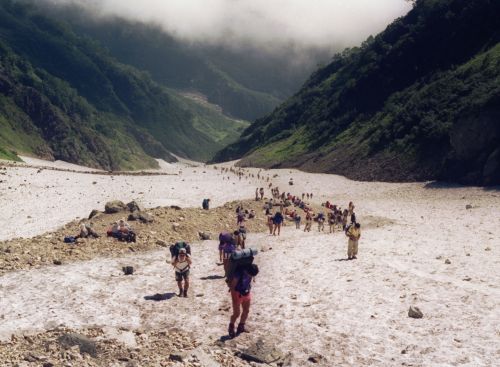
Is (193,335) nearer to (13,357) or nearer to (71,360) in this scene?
(71,360)

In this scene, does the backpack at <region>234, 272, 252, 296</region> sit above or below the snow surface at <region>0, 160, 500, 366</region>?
above

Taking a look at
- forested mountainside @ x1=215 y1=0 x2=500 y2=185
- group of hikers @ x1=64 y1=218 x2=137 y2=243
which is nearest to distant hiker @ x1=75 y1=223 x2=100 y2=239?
group of hikers @ x1=64 y1=218 x2=137 y2=243

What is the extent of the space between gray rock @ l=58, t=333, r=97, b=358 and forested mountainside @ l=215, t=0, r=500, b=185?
2557 inches

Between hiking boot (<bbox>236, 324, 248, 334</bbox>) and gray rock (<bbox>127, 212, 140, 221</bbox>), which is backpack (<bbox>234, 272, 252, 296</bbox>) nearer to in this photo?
hiking boot (<bbox>236, 324, 248, 334</bbox>)

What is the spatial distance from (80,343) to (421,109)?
95.9 meters

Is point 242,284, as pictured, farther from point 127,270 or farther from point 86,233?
point 86,233

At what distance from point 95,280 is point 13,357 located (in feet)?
24.8

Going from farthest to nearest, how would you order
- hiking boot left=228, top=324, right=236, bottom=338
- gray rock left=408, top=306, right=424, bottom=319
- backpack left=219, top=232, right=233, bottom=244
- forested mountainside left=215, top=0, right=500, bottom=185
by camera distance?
1. forested mountainside left=215, top=0, right=500, bottom=185
2. backpack left=219, top=232, right=233, bottom=244
3. gray rock left=408, top=306, right=424, bottom=319
4. hiking boot left=228, top=324, right=236, bottom=338

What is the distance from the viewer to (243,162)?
17912 cm

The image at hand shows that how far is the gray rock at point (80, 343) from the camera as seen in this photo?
519 inches

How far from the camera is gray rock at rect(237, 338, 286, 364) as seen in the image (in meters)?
13.0

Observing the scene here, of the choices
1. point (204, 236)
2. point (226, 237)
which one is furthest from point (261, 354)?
point (204, 236)

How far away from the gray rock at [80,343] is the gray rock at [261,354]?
4096 mm

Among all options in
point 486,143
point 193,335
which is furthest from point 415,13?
point 193,335
